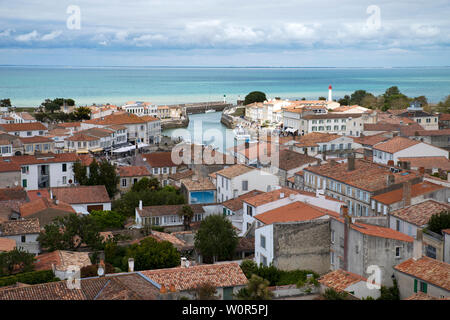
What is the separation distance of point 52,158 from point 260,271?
20053mm

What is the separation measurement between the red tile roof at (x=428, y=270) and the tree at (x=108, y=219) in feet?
41.1

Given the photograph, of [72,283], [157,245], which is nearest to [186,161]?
[157,245]

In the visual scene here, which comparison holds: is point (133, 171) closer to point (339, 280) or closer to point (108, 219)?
point (108, 219)

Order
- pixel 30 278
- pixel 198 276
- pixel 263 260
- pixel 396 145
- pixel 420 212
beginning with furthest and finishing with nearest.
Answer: pixel 396 145, pixel 420 212, pixel 263 260, pixel 30 278, pixel 198 276

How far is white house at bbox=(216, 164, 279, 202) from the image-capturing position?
24.6 meters

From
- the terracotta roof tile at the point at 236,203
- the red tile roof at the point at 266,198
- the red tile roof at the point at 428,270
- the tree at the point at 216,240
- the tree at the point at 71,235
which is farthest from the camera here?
the terracotta roof tile at the point at 236,203

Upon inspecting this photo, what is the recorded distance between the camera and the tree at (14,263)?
1383 cm

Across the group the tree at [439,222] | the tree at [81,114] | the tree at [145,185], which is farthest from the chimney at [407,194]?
the tree at [81,114]

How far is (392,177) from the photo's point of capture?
2038 centimetres

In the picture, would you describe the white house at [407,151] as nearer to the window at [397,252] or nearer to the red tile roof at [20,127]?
the window at [397,252]

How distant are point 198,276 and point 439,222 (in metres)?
6.73

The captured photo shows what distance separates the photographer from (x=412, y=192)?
19.0 metres

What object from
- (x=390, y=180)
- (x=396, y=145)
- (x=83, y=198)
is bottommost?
(x=83, y=198)

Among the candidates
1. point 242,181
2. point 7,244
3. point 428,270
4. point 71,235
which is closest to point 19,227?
point 7,244
